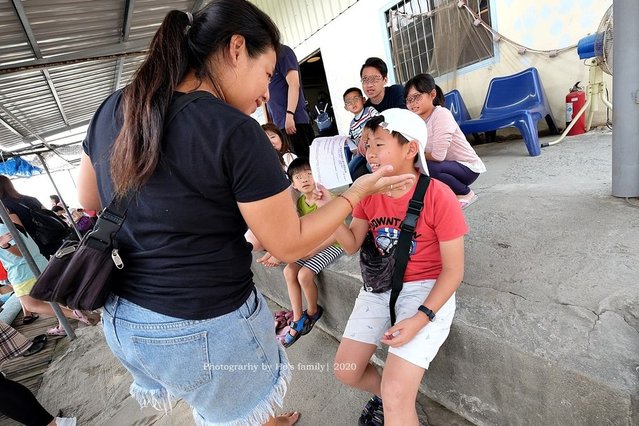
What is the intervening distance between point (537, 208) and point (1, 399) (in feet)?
11.0

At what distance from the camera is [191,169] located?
2.49 feet

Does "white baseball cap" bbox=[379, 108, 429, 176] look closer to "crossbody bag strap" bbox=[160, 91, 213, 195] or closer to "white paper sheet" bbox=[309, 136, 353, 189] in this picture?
"white paper sheet" bbox=[309, 136, 353, 189]

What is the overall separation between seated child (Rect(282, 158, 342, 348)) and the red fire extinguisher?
3.60 m

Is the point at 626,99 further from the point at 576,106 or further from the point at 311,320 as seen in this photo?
the point at 576,106

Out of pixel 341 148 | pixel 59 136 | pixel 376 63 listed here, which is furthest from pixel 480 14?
pixel 59 136

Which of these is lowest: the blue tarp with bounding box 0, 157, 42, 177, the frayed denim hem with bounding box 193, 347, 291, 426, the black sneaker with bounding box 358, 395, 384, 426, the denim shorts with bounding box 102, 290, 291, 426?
the black sneaker with bounding box 358, 395, 384, 426

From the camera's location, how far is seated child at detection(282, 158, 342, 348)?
210 centimetres

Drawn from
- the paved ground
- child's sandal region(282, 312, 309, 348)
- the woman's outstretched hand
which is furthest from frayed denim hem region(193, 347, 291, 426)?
child's sandal region(282, 312, 309, 348)

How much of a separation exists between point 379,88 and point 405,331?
2127 millimetres

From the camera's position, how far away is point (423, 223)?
1.31 m

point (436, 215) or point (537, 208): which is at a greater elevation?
point (436, 215)

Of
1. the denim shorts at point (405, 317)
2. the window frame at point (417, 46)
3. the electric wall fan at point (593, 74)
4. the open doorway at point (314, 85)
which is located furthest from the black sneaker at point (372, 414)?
the open doorway at point (314, 85)

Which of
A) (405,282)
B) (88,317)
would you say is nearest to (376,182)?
(405,282)

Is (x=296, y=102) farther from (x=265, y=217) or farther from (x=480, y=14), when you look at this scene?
(x=480, y=14)
